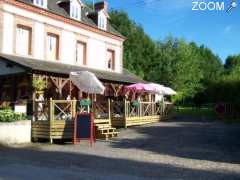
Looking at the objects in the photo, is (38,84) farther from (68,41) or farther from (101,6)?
(101,6)

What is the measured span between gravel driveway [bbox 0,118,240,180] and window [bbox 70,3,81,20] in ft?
36.5

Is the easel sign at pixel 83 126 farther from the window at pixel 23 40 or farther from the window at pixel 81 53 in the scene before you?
the window at pixel 81 53

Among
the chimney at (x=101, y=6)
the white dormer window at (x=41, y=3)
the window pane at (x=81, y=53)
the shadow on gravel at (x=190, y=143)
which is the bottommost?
the shadow on gravel at (x=190, y=143)

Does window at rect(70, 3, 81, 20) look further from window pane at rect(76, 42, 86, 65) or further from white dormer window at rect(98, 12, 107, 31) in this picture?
white dormer window at rect(98, 12, 107, 31)

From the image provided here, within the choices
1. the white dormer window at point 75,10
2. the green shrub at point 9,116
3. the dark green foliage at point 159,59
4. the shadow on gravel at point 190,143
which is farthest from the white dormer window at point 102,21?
the dark green foliage at point 159,59

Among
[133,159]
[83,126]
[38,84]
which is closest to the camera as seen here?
[133,159]

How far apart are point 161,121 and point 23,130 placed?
12545 mm

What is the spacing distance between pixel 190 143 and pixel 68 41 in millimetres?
12811

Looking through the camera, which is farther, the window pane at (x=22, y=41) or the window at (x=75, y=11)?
the window at (x=75, y=11)

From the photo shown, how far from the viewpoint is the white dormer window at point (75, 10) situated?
27708 millimetres

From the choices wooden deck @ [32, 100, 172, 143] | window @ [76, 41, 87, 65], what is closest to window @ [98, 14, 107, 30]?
window @ [76, 41, 87, 65]

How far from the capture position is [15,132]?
17312 millimetres

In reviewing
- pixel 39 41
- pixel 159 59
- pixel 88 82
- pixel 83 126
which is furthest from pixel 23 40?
pixel 159 59

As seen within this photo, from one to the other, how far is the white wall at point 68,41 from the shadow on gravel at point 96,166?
33.7 feet
